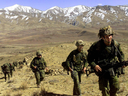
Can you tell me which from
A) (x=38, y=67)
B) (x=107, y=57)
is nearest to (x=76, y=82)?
(x=107, y=57)

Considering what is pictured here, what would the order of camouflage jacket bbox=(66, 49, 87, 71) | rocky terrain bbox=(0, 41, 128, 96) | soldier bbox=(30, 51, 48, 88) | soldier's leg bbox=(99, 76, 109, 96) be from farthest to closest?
soldier bbox=(30, 51, 48, 88) < rocky terrain bbox=(0, 41, 128, 96) < camouflage jacket bbox=(66, 49, 87, 71) < soldier's leg bbox=(99, 76, 109, 96)

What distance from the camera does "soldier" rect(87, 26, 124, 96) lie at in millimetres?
2990

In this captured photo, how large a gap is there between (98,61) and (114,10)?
21059cm

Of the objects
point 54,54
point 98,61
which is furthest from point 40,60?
point 54,54

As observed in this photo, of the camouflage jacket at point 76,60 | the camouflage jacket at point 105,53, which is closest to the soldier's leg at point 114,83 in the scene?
the camouflage jacket at point 105,53

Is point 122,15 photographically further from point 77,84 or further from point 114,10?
point 77,84

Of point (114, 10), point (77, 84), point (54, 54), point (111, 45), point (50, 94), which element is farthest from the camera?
point (114, 10)

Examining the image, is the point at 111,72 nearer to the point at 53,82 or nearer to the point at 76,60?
the point at 76,60

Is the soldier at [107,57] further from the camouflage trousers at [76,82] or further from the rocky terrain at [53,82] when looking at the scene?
the rocky terrain at [53,82]

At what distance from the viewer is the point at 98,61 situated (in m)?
3.15

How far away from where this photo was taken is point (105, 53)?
3078 mm

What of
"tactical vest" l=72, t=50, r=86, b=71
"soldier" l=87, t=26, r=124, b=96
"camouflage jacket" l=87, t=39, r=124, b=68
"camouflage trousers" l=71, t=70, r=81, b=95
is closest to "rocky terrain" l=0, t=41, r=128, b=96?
"camouflage trousers" l=71, t=70, r=81, b=95

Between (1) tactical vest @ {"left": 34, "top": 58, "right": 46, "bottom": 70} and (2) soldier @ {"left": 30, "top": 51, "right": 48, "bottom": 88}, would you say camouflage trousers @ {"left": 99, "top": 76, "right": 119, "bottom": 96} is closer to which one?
(2) soldier @ {"left": 30, "top": 51, "right": 48, "bottom": 88}

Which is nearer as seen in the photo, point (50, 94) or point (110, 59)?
point (110, 59)
